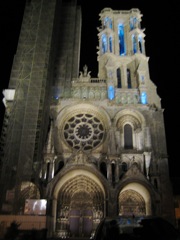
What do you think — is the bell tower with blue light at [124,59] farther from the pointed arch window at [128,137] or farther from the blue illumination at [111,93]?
the pointed arch window at [128,137]

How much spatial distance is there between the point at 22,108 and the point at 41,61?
4723 mm

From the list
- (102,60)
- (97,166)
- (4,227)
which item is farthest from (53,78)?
(4,227)

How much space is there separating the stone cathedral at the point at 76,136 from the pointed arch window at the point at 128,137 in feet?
0.28

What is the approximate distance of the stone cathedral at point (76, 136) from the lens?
57.3 feet

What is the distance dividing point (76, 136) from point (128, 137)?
181 inches

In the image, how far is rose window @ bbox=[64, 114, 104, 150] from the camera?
70.6 feet

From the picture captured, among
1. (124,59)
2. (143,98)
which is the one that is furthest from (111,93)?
(124,59)

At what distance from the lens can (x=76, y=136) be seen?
2183cm

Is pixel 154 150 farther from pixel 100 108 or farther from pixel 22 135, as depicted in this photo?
pixel 22 135

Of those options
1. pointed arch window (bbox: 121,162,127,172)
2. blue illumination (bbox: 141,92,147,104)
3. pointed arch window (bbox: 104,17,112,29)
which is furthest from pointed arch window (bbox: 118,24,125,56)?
pointed arch window (bbox: 121,162,127,172)

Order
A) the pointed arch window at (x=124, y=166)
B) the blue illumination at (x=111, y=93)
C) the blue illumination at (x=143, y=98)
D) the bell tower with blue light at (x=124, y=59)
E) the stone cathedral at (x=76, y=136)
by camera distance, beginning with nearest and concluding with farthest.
A: the stone cathedral at (x=76, y=136), the pointed arch window at (x=124, y=166), the blue illumination at (x=143, y=98), the blue illumination at (x=111, y=93), the bell tower with blue light at (x=124, y=59)

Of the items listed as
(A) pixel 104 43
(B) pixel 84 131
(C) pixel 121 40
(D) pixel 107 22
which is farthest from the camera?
(C) pixel 121 40

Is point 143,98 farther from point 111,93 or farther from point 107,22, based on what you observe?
point 107,22

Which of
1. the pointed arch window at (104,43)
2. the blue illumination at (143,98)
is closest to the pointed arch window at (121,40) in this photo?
the pointed arch window at (104,43)
